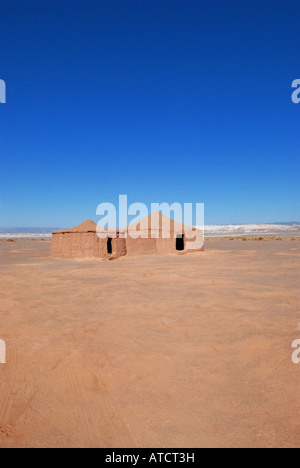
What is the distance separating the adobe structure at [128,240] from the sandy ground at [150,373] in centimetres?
1104

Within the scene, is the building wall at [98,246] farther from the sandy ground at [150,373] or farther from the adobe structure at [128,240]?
the sandy ground at [150,373]

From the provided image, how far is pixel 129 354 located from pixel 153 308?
84.7 inches

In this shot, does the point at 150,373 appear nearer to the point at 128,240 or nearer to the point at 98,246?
the point at 98,246

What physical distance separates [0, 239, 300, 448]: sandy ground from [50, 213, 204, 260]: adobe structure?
36.2 feet

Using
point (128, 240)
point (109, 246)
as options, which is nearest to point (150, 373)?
point (109, 246)

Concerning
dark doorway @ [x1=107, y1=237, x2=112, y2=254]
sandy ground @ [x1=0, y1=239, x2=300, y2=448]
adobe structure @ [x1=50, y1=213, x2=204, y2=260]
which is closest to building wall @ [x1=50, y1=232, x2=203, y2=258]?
adobe structure @ [x1=50, y1=213, x2=204, y2=260]

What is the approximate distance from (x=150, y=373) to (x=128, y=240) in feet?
54.1

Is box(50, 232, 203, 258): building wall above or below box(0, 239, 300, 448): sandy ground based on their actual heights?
above

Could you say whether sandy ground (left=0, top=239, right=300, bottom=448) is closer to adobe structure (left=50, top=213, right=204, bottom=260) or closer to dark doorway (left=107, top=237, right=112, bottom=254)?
adobe structure (left=50, top=213, right=204, bottom=260)

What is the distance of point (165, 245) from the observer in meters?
20.6

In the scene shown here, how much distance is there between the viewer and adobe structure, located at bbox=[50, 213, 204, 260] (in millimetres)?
17562

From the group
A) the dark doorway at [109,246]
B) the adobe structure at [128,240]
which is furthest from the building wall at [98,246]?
the dark doorway at [109,246]

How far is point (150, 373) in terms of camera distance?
3.24 meters
